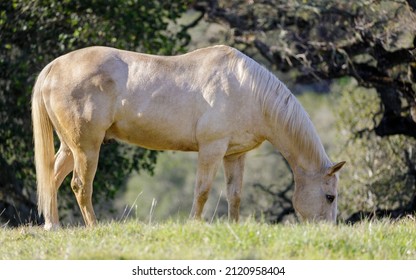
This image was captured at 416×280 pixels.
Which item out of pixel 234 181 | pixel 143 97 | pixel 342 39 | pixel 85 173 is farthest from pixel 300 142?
pixel 342 39

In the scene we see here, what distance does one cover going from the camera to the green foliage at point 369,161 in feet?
50.9

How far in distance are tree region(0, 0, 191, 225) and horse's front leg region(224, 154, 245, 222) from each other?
4.34 m

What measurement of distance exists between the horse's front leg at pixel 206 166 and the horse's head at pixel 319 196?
0.92m

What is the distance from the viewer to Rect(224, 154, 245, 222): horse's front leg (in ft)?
28.4

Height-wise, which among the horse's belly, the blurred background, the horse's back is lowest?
the blurred background

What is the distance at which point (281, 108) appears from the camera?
327 inches

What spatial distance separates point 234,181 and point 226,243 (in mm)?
2959

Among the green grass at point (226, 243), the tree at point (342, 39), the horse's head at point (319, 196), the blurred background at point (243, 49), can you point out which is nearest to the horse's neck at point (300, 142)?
the horse's head at point (319, 196)

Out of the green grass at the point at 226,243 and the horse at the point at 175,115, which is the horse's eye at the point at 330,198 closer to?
the horse at the point at 175,115

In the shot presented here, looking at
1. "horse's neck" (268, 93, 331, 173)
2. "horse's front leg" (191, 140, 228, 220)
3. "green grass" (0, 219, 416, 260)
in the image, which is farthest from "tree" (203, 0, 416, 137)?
"green grass" (0, 219, 416, 260)

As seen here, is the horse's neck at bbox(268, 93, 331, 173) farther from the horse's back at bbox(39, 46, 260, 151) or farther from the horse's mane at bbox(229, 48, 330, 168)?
the horse's back at bbox(39, 46, 260, 151)

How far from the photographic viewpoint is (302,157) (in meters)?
8.44

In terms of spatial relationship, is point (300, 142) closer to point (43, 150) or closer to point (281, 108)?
point (281, 108)

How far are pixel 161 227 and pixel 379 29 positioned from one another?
7574 mm
